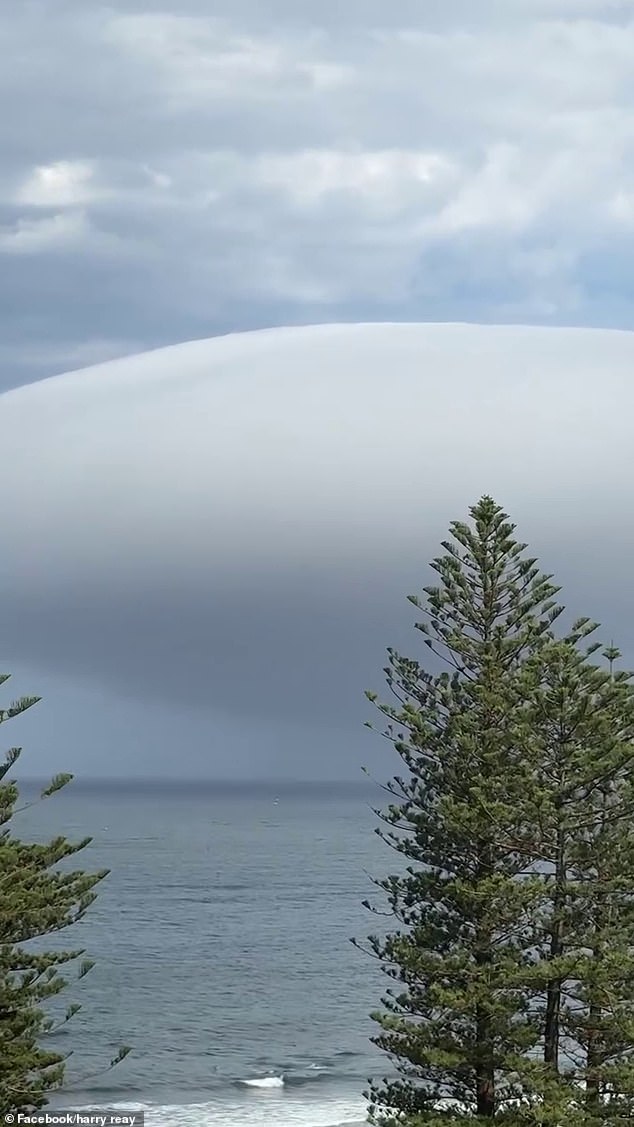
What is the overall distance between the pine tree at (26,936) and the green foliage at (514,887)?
5041 mm


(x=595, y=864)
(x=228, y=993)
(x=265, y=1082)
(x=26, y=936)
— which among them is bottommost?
(x=265, y=1082)

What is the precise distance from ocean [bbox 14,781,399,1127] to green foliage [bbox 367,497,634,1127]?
15225 millimetres

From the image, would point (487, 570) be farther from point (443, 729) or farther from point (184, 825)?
point (184, 825)

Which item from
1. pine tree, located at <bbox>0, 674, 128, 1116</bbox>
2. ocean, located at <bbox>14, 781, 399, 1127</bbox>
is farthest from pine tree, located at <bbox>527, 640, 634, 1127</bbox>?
ocean, located at <bbox>14, 781, 399, 1127</bbox>

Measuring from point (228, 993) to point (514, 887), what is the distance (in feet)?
126

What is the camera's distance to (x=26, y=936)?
18.8m

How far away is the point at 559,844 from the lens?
20500 mm

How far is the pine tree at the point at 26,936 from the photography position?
60.4 ft

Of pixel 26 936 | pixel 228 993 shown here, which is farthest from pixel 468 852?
pixel 228 993

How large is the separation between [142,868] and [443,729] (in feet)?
307

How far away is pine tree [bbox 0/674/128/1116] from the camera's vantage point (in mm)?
18422

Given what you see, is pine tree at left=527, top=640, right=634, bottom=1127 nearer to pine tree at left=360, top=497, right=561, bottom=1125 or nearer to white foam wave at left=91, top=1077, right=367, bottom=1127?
pine tree at left=360, top=497, right=561, bottom=1125

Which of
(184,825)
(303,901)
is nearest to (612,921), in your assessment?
(303,901)

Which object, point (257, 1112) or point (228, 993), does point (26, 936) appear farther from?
point (228, 993)
